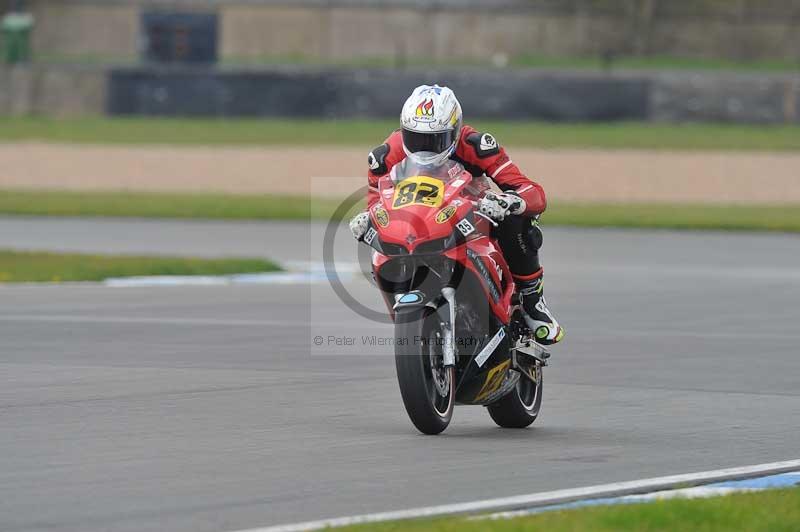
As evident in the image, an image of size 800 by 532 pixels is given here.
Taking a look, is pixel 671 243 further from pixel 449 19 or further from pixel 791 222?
pixel 449 19

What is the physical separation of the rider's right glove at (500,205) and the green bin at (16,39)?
4066 centimetres

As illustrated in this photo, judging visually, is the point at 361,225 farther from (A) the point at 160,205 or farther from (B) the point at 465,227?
(A) the point at 160,205

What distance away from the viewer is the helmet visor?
8.89 metres

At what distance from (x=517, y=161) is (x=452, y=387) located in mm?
25415

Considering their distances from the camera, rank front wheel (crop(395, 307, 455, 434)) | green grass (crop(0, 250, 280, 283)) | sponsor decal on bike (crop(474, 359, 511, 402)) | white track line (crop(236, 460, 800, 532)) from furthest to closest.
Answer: green grass (crop(0, 250, 280, 283)) → sponsor decal on bike (crop(474, 359, 511, 402)) → front wheel (crop(395, 307, 455, 434)) → white track line (crop(236, 460, 800, 532))

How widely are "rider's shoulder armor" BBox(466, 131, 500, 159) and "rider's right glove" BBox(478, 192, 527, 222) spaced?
270mm

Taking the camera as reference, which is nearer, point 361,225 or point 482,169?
point 361,225

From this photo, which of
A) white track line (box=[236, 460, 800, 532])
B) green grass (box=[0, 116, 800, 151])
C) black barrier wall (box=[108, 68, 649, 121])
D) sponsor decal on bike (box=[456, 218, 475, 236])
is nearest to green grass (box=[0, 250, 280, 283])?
sponsor decal on bike (box=[456, 218, 475, 236])

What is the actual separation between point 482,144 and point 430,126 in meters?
0.36

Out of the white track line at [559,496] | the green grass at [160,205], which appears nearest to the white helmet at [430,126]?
the white track line at [559,496]

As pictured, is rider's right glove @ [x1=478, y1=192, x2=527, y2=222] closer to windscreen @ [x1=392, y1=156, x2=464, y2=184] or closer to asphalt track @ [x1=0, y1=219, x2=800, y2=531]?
windscreen @ [x1=392, y1=156, x2=464, y2=184]

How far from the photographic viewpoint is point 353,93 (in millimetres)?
41219

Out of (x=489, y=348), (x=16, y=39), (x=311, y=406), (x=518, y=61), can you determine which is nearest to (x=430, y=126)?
(x=489, y=348)

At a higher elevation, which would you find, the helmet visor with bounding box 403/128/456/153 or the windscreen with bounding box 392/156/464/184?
the helmet visor with bounding box 403/128/456/153
